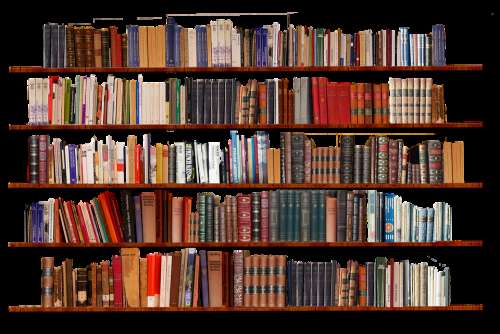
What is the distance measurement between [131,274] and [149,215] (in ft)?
1.32

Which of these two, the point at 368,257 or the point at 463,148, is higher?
the point at 463,148

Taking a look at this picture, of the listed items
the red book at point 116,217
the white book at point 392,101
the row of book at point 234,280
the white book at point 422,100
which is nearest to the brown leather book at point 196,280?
the row of book at point 234,280

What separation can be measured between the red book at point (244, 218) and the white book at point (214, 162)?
197mm

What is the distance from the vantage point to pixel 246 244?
7.23 m

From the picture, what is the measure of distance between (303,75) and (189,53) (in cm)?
81

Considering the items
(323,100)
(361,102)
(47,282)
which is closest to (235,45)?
(323,100)

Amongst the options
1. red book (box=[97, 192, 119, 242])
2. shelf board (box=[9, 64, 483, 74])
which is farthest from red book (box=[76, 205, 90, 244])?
shelf board (box=[9, 64, 483, 74])

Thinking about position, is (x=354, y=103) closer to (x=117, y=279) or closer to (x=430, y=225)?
(x=430, y=225)

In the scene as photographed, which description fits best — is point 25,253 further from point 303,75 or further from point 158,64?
point 303,75

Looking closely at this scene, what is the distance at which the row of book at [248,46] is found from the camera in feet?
A: 23.8

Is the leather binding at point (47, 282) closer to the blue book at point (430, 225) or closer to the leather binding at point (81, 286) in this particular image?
the leather binding at point (81, 286)

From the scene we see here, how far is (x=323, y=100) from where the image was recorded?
7.27 metres

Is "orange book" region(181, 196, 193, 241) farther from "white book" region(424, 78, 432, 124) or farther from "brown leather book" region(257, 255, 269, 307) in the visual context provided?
"white book" region(424, 78, 432, 124)

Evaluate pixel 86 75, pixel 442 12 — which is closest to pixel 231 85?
pixel 86 75
